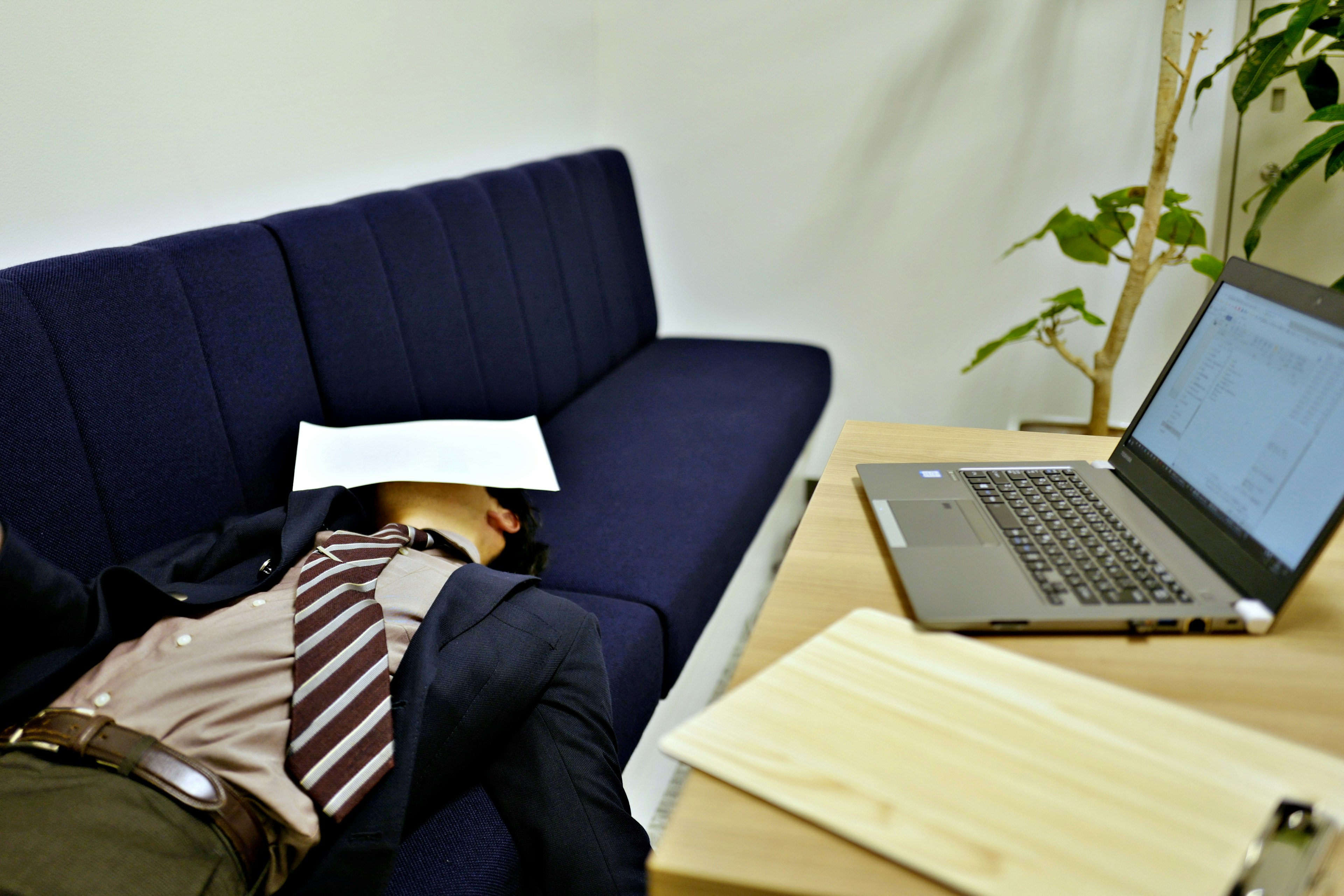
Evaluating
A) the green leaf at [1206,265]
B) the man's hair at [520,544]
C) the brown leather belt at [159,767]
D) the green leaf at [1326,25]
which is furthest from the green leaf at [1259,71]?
the brown leather belt at [159,767]

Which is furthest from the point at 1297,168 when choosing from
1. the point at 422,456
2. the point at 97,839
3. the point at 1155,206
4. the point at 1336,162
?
the point at 97,839

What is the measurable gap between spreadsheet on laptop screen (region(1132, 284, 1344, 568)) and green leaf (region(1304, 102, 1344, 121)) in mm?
937

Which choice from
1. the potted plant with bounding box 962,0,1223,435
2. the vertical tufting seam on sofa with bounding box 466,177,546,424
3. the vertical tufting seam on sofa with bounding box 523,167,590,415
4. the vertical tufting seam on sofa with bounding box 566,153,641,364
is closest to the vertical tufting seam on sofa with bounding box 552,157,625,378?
the vertical tufting seam on sofa with bounding box 566,153,641,364

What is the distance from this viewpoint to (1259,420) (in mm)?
692

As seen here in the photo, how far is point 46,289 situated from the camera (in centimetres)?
99

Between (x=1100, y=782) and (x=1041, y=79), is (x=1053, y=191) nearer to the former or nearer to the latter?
(x=1041, y=79)

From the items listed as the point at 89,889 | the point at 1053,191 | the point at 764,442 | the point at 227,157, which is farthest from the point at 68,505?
the point at 1053,191

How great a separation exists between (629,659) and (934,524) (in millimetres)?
508

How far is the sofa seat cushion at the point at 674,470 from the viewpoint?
1.34 meters

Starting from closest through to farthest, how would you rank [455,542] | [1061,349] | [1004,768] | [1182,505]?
[1004,768]
[1182,505]
[455,542]
[1061,349]

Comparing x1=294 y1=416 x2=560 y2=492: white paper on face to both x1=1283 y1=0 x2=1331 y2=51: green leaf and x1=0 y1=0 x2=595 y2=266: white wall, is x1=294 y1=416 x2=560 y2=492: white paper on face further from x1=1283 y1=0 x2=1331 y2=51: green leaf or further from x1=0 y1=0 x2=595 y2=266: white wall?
x1=1283 y1=0 x2=1331 y2=51: green leaf

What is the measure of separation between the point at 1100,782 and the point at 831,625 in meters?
0.20

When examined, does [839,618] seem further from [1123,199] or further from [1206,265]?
[1123,199]

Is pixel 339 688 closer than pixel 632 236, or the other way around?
pixel 339 688
